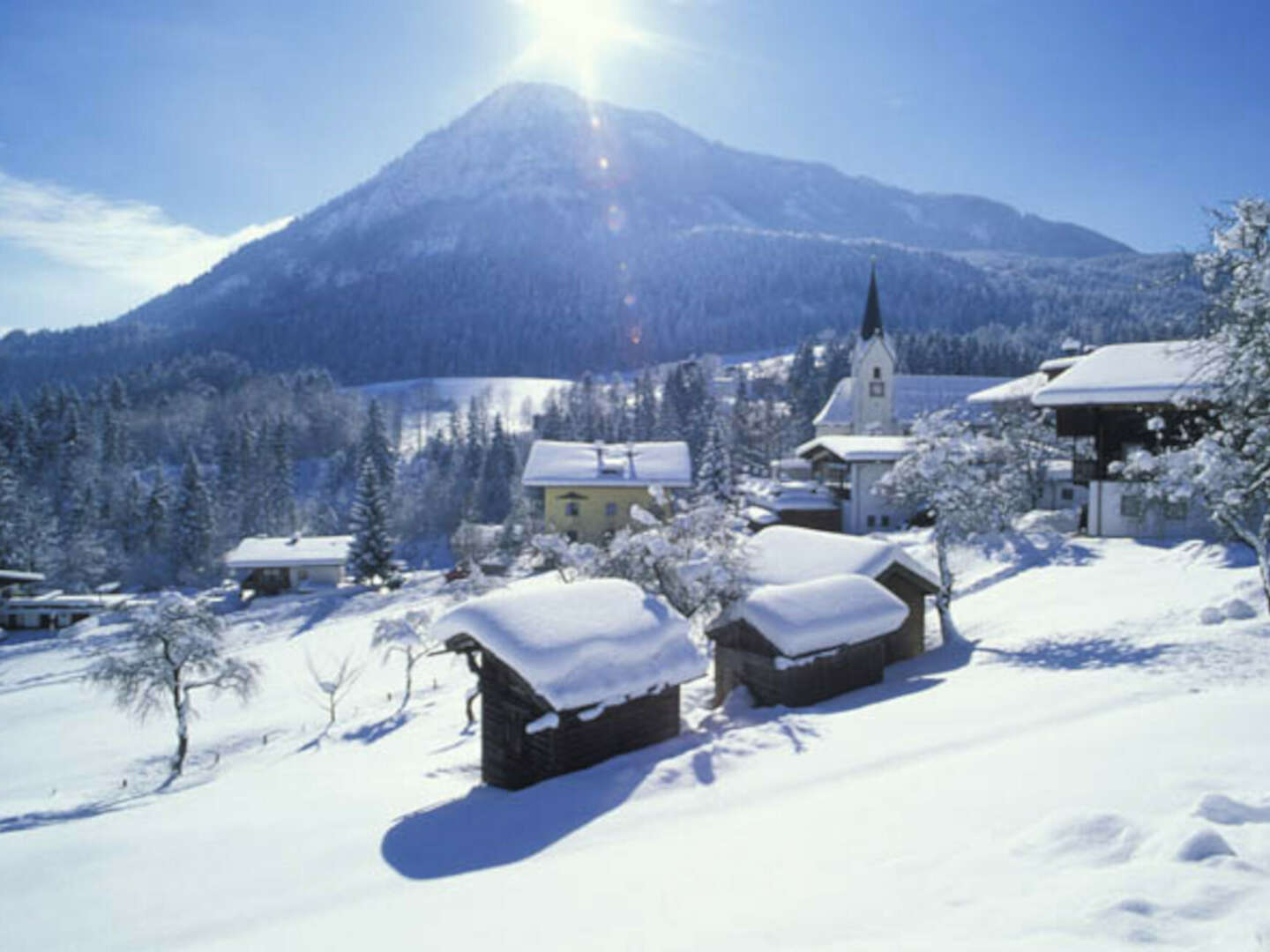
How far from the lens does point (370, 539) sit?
53938mm

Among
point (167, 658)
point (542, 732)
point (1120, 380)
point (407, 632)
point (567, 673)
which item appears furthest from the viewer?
point (407, 632)

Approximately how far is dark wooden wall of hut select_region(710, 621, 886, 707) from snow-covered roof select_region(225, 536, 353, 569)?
1786 inches

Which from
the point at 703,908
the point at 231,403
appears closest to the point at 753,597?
the point at 703,908

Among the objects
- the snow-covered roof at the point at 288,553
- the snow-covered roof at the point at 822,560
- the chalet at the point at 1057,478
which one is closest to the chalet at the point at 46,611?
the snow-covered roof at the point at 288,553

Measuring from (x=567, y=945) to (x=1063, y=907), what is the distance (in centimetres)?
360

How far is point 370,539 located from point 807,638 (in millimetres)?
45511

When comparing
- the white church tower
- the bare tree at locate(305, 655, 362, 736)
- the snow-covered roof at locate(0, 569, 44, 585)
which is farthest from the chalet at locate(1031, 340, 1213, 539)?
the snow-covered roof at locate(0, 569, 44, 585)

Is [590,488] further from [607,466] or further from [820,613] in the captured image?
[820,613]

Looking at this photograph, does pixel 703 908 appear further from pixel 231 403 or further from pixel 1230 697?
pixel 231 403

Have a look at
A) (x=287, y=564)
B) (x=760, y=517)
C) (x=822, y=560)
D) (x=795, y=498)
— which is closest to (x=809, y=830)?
(x=822, y=560)

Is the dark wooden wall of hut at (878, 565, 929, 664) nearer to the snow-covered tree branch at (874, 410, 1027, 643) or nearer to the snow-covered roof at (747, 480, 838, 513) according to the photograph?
the snow-covered tree branch at (874, 410, 1027, 643)

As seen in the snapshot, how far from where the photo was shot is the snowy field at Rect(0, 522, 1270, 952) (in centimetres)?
503

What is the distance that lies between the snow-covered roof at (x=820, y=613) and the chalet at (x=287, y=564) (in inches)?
1881

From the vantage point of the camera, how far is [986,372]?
367 ft
